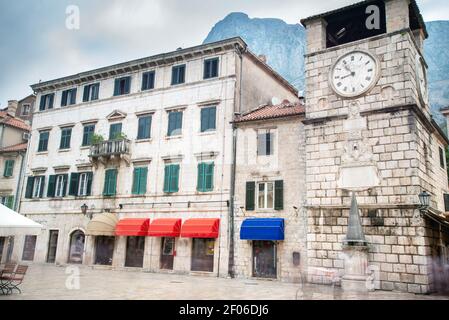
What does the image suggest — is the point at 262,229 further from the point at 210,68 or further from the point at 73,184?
the point at 73,184

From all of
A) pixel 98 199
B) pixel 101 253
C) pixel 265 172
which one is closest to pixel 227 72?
pixel 265 172

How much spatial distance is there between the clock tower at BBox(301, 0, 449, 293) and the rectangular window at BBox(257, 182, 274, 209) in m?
2.95

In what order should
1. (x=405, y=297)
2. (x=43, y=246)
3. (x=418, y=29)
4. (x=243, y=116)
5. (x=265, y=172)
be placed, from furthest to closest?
(x=43, y=246) → (x=243, y=116) → (x=265, y=172) → (x=418, y=29) → (x=405, y=297)

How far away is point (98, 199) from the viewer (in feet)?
87.2

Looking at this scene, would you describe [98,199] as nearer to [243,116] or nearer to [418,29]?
[243,116]

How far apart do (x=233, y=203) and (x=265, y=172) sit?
2643 mm

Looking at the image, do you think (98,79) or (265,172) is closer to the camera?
(265,172)

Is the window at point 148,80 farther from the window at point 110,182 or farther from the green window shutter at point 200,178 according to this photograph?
the green window shutter at point 200,178

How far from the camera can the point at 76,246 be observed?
27203mm

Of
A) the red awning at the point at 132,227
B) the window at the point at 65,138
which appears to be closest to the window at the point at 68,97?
the window at the point at 65,138

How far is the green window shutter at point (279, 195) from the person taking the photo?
67.5 feet

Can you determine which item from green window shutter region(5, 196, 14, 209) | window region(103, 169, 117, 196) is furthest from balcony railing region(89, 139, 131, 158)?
green window shutter region(5, 196, 14, 209)

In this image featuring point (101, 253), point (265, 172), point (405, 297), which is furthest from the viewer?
point (101, 253)

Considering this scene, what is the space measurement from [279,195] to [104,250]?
13051 millimetres
